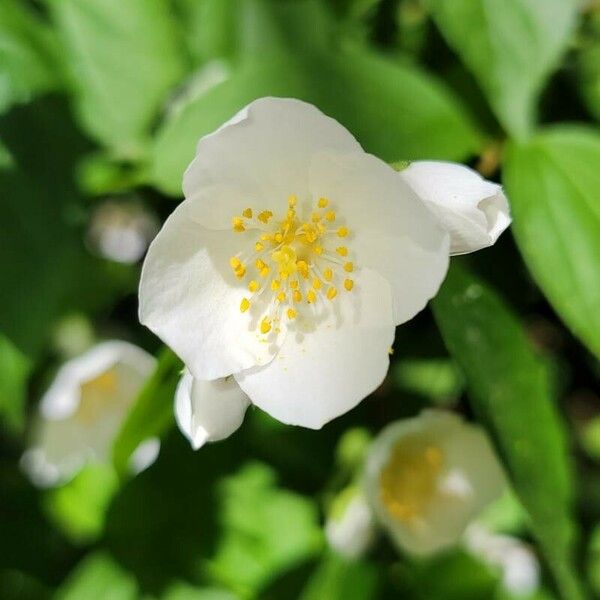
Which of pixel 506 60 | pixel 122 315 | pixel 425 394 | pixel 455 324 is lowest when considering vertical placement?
pixel 425 394

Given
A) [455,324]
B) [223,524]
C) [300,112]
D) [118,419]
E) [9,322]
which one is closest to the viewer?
[300,112]

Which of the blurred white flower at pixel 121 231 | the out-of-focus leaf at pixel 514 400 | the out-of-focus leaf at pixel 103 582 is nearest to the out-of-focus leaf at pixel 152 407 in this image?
the out-of-focus leaf at pixel 514 400

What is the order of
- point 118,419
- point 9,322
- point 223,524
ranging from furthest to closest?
point 118,419
point 223,524
point 9,322

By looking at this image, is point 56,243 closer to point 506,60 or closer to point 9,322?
point 9,322

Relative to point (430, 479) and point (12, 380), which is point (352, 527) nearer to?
point (430, 479)

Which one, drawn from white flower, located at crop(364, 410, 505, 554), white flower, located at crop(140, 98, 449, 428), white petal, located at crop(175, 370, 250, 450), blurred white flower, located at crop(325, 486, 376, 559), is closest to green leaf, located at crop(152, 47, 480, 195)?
white flower, located at crop(140, 98, 449, 428)

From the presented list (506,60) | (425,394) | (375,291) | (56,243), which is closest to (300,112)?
(375,291)
